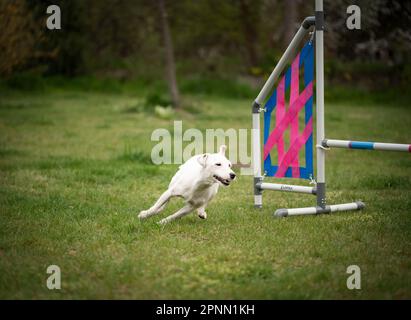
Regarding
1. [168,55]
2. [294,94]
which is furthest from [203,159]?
[168,55]

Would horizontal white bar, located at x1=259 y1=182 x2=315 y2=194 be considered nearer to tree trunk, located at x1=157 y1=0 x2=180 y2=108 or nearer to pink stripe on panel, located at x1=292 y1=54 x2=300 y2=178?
pink stripe on panel, located at x1=292 y1=54 x2=300 y2=178

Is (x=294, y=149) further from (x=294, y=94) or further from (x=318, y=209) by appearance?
(x=318, y=209)

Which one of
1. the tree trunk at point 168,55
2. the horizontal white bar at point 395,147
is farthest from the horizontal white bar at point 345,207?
the tree trunk at point 168,55

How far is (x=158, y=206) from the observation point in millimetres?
5980

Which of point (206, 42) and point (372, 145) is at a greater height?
point (206, 42)

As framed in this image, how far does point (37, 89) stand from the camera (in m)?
22.2

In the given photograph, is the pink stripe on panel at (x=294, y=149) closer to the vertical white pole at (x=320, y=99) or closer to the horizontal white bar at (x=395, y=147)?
the vertical white pole at (x=320, y=99)

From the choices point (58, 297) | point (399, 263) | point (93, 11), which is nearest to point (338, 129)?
point (399, 263)

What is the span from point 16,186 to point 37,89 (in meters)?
15.2

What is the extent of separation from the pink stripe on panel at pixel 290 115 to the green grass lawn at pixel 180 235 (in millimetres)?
760

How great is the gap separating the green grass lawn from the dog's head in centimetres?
51

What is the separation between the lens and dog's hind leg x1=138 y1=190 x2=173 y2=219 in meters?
5.96

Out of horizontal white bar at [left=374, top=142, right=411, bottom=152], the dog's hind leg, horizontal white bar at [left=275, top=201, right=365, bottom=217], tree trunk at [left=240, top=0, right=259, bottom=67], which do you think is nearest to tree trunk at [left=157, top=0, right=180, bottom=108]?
tree trunk at [left=240, top=0, right=259, bottom=67]

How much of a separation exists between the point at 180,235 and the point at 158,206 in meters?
0.56
